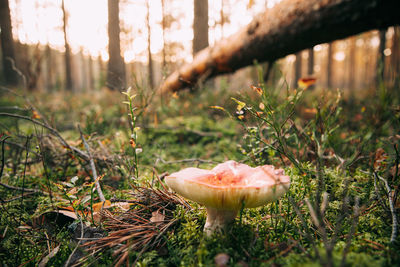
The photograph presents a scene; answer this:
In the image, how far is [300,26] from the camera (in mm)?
2309

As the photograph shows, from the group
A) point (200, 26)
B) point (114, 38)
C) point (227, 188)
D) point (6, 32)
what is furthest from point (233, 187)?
point (6, 32)

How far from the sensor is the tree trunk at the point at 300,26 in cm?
171

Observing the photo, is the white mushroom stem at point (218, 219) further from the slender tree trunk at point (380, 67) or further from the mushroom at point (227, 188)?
the slender tree trunk at point (380, 67)

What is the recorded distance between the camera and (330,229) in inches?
54.9

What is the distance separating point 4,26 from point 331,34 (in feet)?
51.2

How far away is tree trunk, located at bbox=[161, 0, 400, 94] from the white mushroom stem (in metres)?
1.80

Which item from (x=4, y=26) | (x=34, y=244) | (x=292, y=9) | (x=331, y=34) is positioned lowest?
(x=34, y=244)

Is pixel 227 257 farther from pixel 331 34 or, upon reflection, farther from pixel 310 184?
pixel 331 34

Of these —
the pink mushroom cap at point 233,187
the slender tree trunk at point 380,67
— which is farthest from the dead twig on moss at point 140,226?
the slender tree trunk at point 380,67

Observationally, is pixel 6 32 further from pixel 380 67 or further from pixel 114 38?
pixel 380 67

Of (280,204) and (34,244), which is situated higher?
(280,204)

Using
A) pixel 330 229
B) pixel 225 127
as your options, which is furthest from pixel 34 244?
pixel 225 127

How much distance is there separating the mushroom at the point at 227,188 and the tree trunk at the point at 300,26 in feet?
4.86

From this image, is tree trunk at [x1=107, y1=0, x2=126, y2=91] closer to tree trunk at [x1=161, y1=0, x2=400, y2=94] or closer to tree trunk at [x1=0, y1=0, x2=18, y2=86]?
tree trunk at [x1=161, y1=0, x2=400, y2=94]
